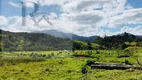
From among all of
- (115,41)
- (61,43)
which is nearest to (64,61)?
(115,41)

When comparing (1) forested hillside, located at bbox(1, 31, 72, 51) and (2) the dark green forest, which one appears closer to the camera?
(2) the dark green forest

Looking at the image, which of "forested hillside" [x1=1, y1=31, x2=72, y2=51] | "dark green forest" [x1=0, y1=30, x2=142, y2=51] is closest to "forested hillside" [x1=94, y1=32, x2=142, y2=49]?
"dark green forest" [x1=0, y1=30, x2=142, y2=51]

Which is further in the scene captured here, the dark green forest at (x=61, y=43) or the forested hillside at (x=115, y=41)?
the forested hillside at (x=115, y=41)

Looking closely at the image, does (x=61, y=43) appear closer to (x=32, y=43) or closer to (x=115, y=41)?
(x=32, y=43)

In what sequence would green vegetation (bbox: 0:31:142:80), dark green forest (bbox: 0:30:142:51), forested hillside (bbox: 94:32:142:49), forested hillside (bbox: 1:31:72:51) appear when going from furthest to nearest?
forested hillside (bbox: 94:32:142:49), forested hillside (bbox: 1:31:72:51), dark green forest (bbox: 0:30:142:51), green vegetation (bbox: 0:31:142:80)

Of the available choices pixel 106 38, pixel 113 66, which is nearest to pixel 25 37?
pixel 106 38

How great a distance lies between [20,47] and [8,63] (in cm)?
3421

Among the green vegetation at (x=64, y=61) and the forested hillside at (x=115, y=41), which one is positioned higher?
the forested hillside at (x=115, y=41)

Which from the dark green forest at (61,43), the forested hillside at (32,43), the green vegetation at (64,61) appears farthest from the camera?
the forested hillside at (32,43)

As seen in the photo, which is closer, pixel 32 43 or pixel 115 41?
pixel 115 41

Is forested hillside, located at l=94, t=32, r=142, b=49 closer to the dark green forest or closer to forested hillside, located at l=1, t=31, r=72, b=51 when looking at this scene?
the dark green forest

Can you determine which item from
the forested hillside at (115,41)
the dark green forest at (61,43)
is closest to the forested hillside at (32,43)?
the dark green forest at (61,43)

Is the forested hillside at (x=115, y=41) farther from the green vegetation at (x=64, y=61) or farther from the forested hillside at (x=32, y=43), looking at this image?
the forested hillside at (x=32, y=43)

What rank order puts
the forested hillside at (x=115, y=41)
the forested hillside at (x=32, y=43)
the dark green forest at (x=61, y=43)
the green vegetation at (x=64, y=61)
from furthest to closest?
the forested hillside at (x=115, y=41), the forested hillside at (x=32, y=43), the dark green forest at (x=61, y=43), the green vegetation at (x=64, y=61)
